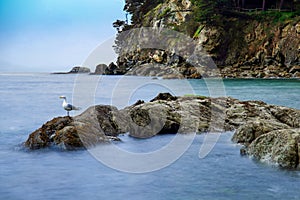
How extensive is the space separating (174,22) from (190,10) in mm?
4459

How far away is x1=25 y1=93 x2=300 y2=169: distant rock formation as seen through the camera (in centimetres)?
1138

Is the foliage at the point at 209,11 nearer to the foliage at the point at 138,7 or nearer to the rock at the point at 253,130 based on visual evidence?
the foliage at the point at 138,7

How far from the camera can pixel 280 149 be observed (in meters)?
11.0

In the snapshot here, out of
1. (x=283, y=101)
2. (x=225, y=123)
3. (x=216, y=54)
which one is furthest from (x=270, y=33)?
(x=225, y=123)

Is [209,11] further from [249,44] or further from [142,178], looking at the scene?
[142,178]


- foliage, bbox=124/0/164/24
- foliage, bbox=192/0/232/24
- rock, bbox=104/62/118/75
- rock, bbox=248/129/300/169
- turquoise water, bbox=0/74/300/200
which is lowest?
turquoise water, bbox=0/74/300/200

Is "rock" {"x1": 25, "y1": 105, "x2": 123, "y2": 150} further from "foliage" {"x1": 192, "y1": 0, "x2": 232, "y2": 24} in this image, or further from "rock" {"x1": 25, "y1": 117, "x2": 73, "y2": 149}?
"foliage" {"x1": 192, "y1": 0, "x2": 232, "y2": 24}

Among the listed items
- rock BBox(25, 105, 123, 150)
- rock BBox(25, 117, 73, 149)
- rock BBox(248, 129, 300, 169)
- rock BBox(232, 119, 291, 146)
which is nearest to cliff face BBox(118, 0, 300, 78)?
rock BBox(232, 119, 291, 146)

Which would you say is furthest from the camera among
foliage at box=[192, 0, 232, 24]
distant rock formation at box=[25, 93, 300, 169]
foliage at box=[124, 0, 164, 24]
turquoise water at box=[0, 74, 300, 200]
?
foliage at box=[124, 0, 164, 24]

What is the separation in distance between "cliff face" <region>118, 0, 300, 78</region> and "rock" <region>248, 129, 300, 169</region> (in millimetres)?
47953

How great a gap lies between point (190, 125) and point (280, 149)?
17.7 ft

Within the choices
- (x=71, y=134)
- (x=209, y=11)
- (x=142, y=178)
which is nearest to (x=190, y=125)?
(x=71, y=134)

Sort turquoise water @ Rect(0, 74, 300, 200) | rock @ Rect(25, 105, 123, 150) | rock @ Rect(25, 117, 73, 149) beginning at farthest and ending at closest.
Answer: rock @ Rect(25, 117, 73, 149) → rock @ Rect(25, 105, 123, 150) → turquoise water @ Rect(0, 74, 300, 200)

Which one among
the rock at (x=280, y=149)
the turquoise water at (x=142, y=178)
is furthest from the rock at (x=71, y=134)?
the rock at (x=280, y=149)
